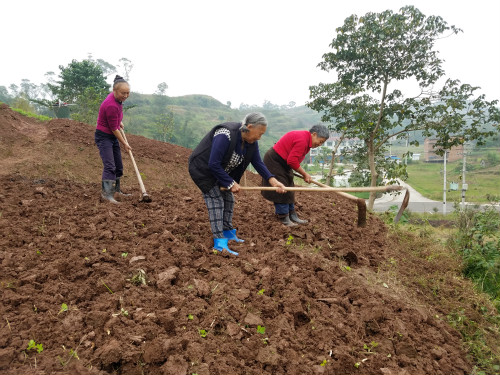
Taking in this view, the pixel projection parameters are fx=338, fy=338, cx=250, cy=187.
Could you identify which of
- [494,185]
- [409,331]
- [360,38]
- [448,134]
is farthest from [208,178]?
[494,185]

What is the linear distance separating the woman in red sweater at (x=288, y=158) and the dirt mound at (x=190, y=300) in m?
0.31

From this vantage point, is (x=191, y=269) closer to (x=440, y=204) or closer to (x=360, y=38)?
(x=360, y=38)

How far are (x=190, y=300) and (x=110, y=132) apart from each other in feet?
9.21

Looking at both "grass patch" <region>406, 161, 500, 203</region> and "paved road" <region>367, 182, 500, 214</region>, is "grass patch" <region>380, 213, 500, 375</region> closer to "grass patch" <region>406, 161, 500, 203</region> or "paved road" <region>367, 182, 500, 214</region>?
"grass patch" <region>406, 161, 500, 203</region>

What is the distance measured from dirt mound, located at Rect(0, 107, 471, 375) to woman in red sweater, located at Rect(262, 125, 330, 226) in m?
0.31

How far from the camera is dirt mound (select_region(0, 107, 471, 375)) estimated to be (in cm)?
202

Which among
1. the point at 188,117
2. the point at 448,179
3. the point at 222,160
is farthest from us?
the point at 188,117

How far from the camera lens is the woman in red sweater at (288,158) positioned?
13.0 ft

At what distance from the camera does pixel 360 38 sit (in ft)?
25.3

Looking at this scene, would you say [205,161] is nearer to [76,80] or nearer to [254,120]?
[254,120]

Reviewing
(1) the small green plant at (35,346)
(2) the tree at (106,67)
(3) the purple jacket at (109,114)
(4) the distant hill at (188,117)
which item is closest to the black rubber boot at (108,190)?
(3) the purple jacket at (109,114)

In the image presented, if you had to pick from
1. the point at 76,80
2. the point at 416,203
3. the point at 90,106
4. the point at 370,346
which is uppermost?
the point at 76,80

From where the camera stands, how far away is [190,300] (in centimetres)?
246

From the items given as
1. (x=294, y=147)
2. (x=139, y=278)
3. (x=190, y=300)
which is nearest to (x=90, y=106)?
(x=294, y=147)
